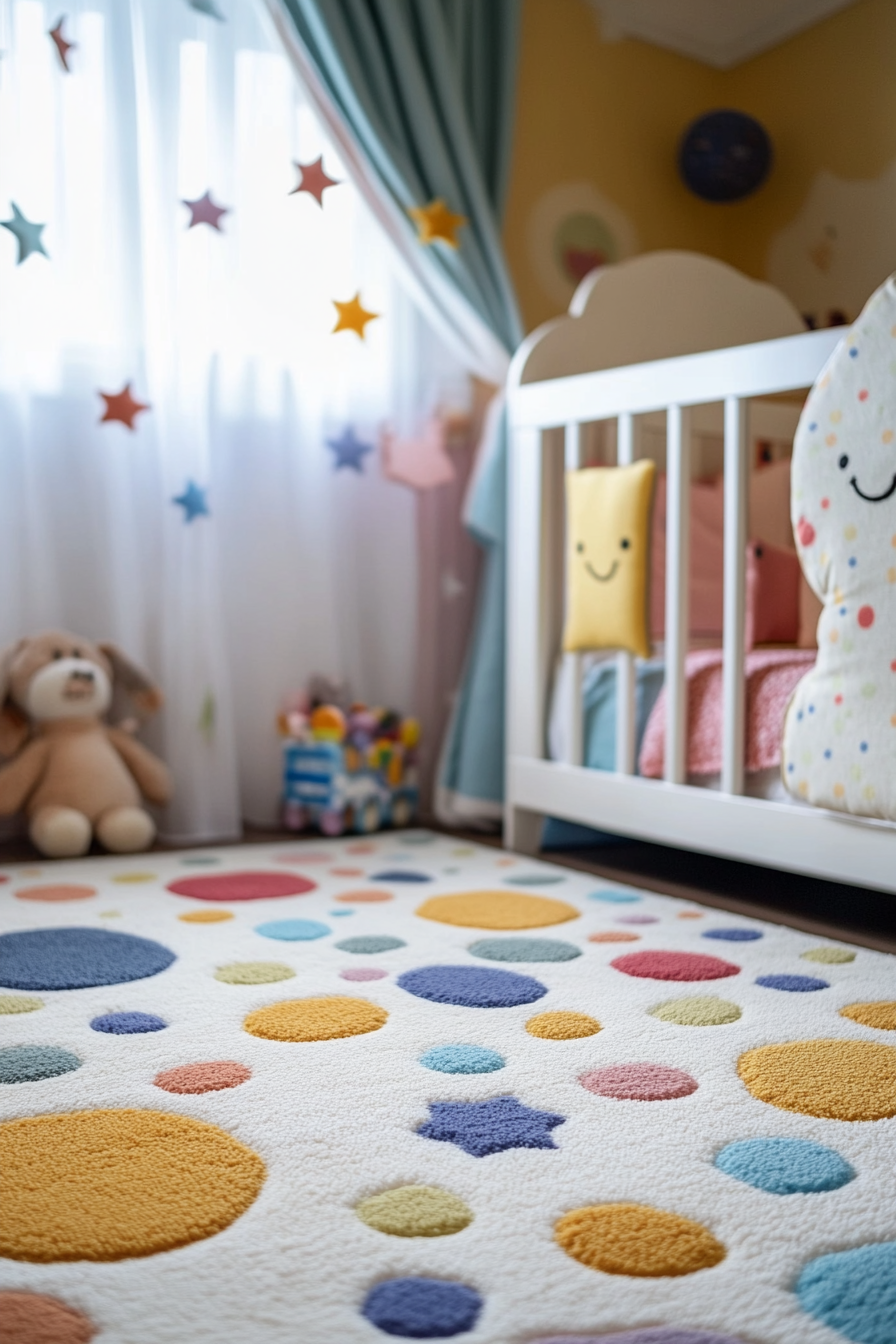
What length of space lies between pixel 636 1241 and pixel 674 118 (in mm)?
2762

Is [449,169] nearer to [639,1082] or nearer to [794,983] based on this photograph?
[794,983]

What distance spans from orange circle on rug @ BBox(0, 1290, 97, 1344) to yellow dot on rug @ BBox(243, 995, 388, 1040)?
0.43 m

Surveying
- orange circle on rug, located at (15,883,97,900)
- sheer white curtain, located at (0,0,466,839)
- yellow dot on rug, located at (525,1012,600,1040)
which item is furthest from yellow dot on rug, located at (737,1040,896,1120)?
sheer white curtain, located at (0,0,466,839)

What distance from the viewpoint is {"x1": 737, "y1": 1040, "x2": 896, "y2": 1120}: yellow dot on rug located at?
0.94 metres

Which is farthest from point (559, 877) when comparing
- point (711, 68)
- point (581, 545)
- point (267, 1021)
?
point (711, 68)

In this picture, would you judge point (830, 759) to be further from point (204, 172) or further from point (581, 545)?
point (204, 172)

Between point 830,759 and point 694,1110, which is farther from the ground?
point 830,759

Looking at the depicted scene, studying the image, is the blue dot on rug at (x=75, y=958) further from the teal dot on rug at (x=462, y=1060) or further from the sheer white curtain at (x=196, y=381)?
the sheer white curtain at (x=196, y=381)

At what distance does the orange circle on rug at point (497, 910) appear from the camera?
4.98ft

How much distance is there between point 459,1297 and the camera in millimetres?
665

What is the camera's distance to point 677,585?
1.73m

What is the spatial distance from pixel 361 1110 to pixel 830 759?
0.75 metres

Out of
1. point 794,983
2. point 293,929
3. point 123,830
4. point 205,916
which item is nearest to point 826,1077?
point 794,983

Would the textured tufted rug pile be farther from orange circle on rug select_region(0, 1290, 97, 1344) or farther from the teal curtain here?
the teal curtain
